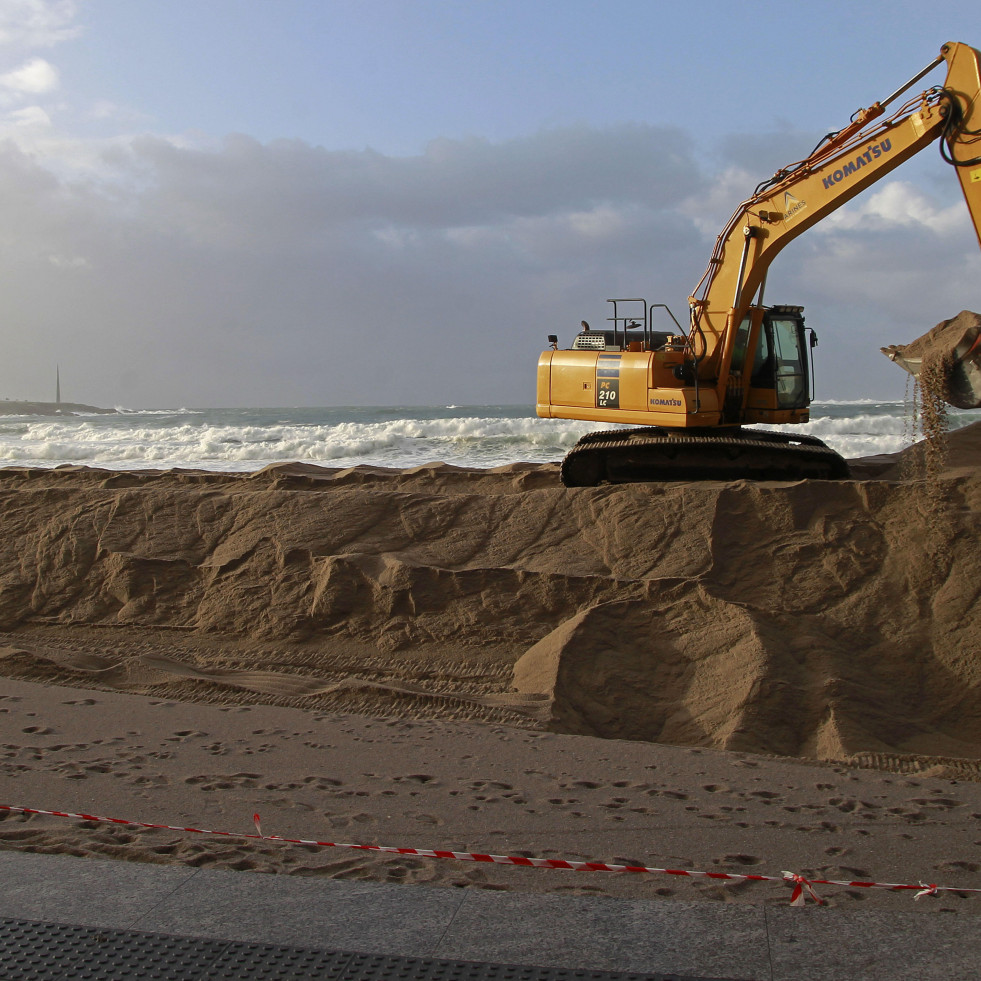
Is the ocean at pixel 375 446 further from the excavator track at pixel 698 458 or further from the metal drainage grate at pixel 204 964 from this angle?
the metal drainage grate at pixel 204 964

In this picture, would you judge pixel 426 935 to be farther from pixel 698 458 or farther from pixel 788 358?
pixel 788 358

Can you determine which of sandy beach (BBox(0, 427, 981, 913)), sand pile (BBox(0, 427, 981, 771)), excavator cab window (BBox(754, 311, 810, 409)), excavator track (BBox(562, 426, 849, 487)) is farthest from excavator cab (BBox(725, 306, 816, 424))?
sand pile (BBox(0, 427, 981, 771))

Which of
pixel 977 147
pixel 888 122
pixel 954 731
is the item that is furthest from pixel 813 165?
pixel 954 731

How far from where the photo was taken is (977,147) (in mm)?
7305

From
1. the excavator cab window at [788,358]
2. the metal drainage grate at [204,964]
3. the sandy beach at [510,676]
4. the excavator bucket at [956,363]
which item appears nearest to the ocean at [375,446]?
the excavator cab window at [788,358]

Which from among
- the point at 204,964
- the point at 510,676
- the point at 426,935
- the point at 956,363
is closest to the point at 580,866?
the point at 426,935

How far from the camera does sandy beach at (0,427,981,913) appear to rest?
361 centimetres

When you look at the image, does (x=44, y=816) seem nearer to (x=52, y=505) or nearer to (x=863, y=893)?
(x=863, y=893)

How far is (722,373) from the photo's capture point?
380 inches

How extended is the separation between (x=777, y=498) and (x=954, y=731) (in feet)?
7.41

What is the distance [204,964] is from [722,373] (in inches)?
331

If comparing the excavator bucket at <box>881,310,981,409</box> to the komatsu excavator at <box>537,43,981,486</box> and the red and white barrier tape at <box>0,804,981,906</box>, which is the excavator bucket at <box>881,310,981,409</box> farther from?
the red and white barrier tape at <box>0,804,981,906</box>

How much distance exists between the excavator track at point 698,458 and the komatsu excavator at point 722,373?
12 mm

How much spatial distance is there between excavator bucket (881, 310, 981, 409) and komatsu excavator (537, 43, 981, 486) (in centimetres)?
170
